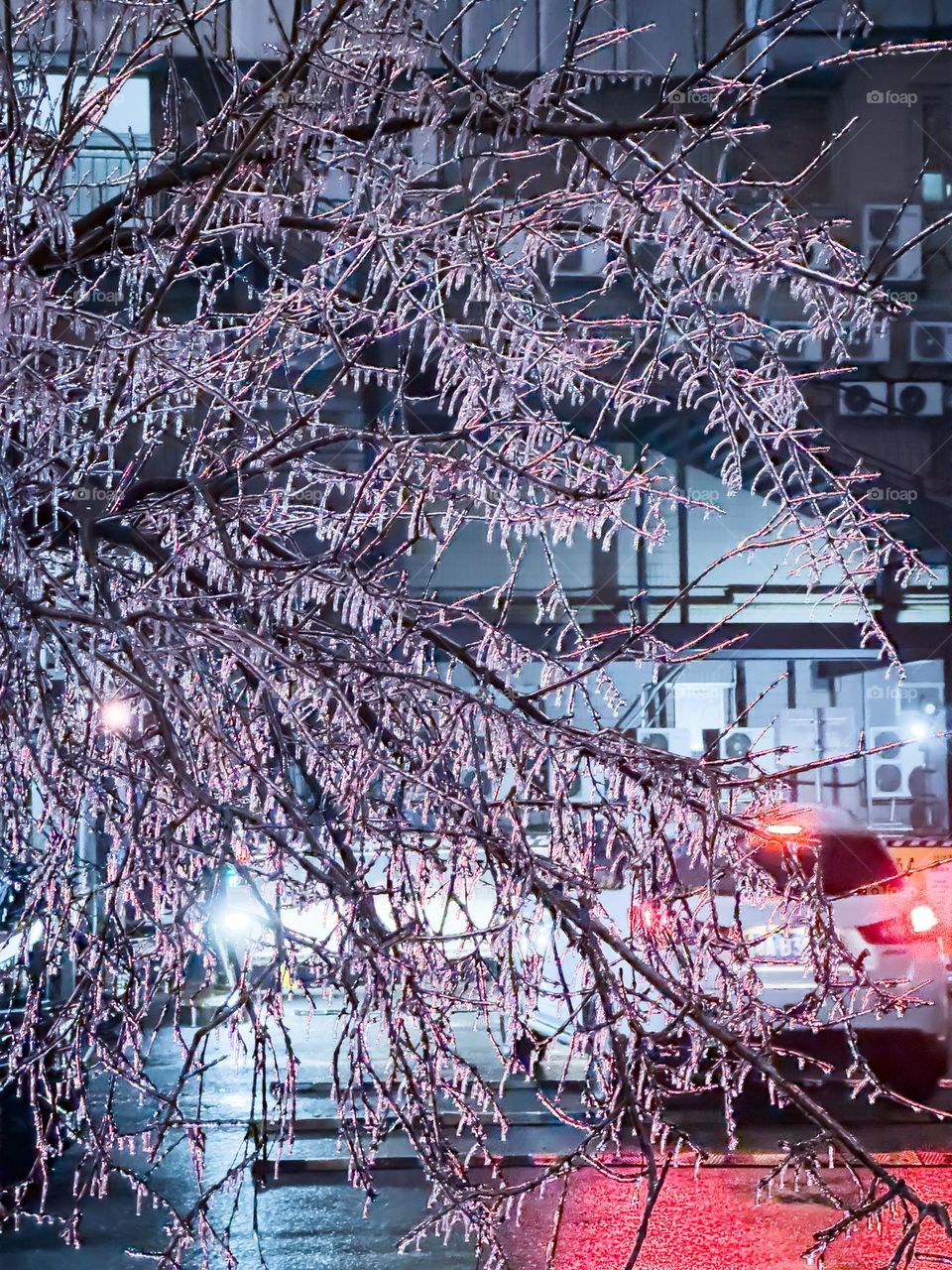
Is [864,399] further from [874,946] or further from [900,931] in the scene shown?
[874,946]

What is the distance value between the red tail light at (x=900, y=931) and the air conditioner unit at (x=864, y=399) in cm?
991

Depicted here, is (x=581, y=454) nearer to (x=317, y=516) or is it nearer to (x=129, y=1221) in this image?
(x=317, y=516)

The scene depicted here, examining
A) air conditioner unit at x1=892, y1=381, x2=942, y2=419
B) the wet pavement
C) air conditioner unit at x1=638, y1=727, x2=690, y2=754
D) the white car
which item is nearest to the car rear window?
the white car

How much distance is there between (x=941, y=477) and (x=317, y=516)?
51.5 ft

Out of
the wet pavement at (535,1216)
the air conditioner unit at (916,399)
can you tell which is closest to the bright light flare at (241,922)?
the wet pavement at (535,1216)

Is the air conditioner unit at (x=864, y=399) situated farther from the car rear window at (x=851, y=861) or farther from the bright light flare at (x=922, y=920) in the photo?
the bright light flare at (x=922, y=920)

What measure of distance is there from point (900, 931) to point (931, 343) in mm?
11088

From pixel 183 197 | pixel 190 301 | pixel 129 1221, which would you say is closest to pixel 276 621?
pixel 183 197

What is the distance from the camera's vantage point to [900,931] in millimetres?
9508

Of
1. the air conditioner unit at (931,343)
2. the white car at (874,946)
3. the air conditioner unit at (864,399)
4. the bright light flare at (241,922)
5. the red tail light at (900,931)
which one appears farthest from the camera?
the air conditioner unit at (931,343)

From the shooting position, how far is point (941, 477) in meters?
18.9

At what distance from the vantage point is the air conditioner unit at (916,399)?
18969 mm

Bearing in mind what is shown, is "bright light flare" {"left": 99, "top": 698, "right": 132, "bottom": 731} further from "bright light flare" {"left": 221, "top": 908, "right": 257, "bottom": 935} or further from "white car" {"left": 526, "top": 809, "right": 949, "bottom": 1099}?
"white car" {"left": 526, "top": 809, "right": 949, "bottom": 1099}

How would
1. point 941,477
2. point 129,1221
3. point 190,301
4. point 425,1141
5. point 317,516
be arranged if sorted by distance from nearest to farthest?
point 425,1141, point 317,516, point 129,1221, point 190,301, point 941,477
